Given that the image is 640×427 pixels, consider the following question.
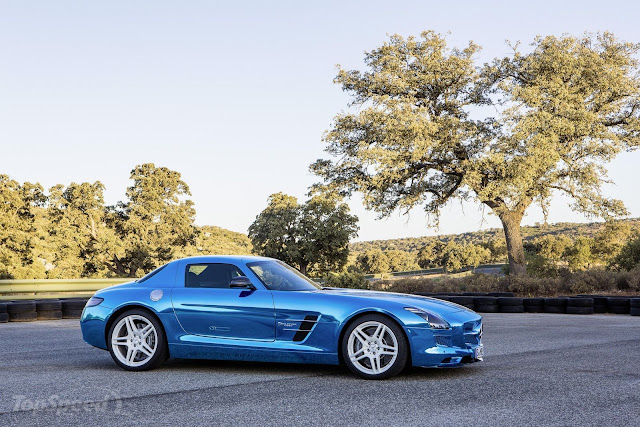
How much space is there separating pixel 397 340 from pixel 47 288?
61.1ft

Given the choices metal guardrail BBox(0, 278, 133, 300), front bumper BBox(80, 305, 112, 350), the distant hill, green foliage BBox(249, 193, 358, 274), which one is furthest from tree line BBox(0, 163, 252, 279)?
front bumper BBox(80, 305, 112, 350)

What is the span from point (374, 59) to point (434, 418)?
27.8m

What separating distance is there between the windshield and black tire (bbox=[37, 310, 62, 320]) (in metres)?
10.3

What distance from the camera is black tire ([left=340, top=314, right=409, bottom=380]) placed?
23.0ft

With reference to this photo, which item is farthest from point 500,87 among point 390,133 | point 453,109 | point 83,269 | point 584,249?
point 584,249

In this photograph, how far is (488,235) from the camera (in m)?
134

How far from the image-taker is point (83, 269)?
52.9 meters

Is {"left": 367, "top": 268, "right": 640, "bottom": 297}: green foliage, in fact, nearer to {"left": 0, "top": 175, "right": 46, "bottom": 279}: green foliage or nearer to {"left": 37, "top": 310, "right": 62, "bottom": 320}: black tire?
{"left": 37, "top": 310, "right": 62, "bottom": 320}: black tire

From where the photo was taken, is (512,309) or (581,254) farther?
(581,254)

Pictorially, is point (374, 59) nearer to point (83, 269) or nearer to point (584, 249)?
point (83, 269)

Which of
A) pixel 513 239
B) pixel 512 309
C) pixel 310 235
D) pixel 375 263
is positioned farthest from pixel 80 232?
pixel 375 263

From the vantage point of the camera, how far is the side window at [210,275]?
7859 mm

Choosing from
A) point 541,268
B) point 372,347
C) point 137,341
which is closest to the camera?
point 372,347

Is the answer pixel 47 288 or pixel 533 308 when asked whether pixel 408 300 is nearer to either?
pixel 533 308
